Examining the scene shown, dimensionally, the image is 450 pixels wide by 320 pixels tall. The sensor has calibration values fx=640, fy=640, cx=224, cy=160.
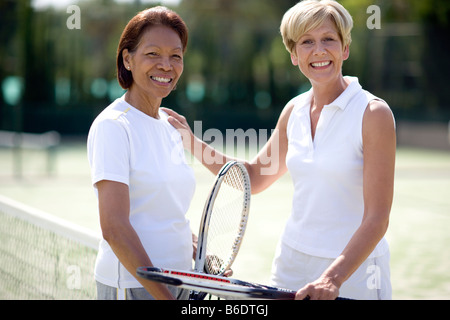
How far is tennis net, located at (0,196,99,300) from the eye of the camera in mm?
3430

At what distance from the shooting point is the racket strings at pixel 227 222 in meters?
2.47

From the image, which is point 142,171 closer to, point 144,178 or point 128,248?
point 144,178

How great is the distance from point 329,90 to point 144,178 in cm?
80

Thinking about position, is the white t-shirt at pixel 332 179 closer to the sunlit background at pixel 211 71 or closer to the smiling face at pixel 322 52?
the smiling face at pixel 322 52

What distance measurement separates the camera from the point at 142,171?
2.07m

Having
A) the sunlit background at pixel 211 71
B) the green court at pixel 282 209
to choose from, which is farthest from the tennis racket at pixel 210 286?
the sunlit background at pixel 211 71

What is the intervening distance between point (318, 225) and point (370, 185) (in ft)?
0.92

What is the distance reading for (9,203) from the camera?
391cm

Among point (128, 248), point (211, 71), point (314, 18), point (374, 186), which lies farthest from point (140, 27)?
point (211, 71)

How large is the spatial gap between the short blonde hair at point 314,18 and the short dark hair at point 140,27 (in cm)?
39

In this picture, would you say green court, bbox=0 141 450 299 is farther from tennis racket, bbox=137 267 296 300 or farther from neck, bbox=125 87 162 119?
tennis racket, bbox=137 267 296 300

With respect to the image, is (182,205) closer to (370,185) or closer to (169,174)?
(169,174)

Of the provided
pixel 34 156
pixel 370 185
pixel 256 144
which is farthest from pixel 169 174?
pixel 256 144
